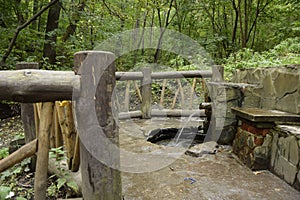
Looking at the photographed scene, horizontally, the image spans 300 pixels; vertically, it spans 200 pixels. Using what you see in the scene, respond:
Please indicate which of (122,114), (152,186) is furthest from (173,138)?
(152,186)

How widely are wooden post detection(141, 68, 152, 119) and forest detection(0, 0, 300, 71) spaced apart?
195 cm

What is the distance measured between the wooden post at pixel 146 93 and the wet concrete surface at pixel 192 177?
68.6 inches

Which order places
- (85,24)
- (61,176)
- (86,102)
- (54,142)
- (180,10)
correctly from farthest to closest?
(180,10)
(85,24)
(54,142)
(61,176)
(86,102)

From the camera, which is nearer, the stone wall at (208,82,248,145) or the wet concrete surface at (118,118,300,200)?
the wet concrete surface at (118,118,300,200)

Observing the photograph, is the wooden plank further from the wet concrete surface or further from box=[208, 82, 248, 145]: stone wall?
box=[208, 82, 248, 145]: stone wall

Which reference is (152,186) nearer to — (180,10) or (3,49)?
(3,49)

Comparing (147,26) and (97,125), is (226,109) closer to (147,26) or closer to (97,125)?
(97,125)

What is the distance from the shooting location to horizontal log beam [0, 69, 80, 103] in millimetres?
1118

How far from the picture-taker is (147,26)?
33.7 feet

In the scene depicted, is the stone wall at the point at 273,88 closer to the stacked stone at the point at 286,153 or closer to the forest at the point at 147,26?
the stacked stone at the point at 286,153

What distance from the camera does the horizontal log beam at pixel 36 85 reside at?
1.12 metres

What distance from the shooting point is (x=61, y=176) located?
6.27 ft

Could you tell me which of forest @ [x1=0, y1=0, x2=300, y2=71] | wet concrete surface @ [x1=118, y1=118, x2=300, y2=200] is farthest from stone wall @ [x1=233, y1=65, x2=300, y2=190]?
forest @ [x1=0, y1=0, x2=300, y2=71]

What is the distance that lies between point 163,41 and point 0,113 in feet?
21.5
